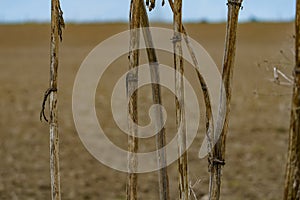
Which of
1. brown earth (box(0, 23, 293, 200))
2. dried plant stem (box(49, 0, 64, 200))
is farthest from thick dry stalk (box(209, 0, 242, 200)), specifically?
dried plant stem (box(49, 0, 64, 200))

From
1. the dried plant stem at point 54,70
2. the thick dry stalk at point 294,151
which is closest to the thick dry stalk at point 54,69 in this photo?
the dried plant stem at point 54,70

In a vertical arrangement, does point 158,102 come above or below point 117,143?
above

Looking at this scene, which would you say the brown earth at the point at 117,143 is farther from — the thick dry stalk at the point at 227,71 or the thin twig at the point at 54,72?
the thin twig at the point at 54,72

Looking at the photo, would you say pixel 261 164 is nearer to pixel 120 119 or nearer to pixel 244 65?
pixel 120 119

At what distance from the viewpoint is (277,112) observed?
4.23 meters

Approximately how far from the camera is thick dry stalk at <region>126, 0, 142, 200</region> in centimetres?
56

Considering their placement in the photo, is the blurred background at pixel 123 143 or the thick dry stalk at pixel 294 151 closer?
the thick dry stalk at pixel 294 151

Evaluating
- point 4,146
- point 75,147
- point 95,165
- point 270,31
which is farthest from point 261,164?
point 270,31

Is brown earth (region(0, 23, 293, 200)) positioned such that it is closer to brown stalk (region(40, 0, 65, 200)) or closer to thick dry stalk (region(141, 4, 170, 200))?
thick dry stalk (region(141, 4, 170, 200))

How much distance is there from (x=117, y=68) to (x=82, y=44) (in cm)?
426

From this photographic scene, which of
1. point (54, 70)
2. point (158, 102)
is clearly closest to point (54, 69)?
point (54, 70)

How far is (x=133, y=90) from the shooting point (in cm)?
58

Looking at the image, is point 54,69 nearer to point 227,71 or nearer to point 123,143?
point 227,71

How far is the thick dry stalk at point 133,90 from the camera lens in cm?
56
